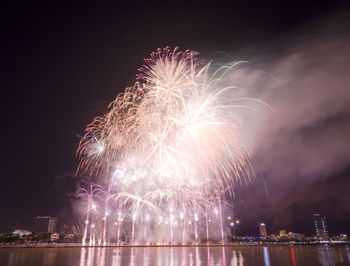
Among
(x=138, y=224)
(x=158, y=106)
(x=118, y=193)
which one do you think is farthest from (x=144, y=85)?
(x=138, y=224)

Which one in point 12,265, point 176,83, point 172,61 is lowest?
point 12,265

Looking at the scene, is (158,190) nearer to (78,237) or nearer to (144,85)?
(144,85)

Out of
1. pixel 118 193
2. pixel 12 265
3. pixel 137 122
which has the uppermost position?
pixel 137 122

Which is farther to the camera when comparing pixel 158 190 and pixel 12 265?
pixel 158 190

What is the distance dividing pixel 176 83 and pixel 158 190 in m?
22.2

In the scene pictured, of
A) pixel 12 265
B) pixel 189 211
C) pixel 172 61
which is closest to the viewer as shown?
pixel 12 265

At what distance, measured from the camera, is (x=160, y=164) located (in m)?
28.8

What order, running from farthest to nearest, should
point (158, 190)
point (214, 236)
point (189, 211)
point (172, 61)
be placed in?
point (214, 236) < point (189, 211) < point (158, 190) < point (172, 61)

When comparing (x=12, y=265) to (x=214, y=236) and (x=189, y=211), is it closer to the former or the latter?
(x=189, y=211)

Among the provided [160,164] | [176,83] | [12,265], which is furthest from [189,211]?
[12,265]

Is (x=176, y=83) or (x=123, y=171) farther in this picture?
(x=123, y=171)

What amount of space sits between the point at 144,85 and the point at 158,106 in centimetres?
263

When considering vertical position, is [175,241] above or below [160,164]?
below

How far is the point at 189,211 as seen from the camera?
56.8 metres
